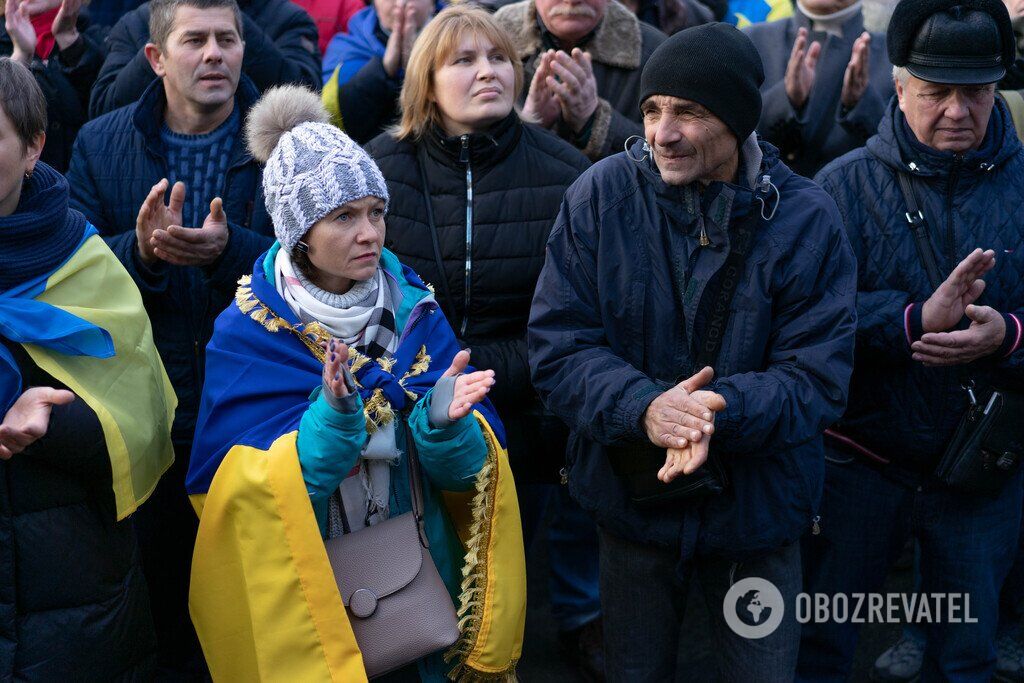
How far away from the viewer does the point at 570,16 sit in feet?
15.0

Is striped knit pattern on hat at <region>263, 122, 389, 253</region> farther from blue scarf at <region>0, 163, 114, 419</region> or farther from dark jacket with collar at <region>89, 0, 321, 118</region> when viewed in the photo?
dark jacket with collar at <region>89, 0, 321, 118</region>

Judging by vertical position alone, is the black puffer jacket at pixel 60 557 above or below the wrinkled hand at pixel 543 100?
below

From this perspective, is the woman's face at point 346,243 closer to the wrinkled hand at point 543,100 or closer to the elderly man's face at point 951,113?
the wrinkled hand at point 543,100

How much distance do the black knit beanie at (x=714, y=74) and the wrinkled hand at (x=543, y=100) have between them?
3.88ft

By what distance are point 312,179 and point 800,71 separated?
2.28 meters

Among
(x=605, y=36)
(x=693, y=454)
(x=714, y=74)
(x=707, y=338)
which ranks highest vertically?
(x=714, y=74)

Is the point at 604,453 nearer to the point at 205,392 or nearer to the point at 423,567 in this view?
the point at 423,567

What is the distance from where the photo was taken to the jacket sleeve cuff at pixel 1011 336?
3.47 metres

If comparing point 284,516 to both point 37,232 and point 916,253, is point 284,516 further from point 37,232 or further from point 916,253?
point 916,253

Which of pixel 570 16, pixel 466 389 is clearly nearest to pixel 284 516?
pixel 466 389

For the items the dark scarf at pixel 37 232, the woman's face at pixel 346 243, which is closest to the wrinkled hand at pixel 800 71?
the woman's face at pixel 346 243

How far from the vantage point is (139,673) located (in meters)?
3.11

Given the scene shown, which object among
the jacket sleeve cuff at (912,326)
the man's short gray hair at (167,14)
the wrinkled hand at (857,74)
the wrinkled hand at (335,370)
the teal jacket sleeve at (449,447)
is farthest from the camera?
the wrinkled hand at (857,74)

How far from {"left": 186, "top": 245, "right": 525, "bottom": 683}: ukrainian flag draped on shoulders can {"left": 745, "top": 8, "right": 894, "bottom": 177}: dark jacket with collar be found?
2053mm
